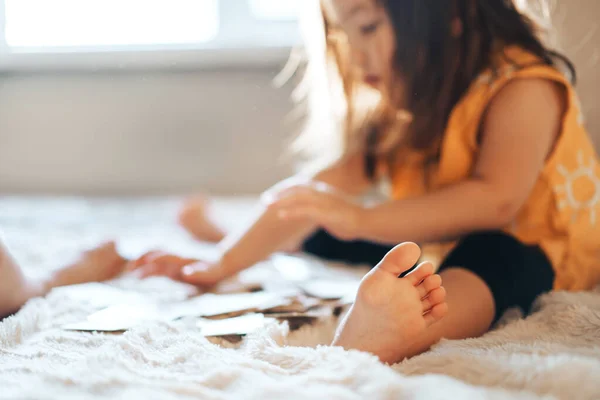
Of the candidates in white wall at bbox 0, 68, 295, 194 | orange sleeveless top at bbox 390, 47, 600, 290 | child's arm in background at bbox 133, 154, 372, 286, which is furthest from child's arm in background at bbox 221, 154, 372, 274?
white wall at bbox 0, 68, 295, 194

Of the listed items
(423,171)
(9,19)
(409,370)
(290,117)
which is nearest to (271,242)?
(423,171)

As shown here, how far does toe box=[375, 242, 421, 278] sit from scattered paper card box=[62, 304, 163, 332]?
22cm

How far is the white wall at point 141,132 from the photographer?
1.46 m

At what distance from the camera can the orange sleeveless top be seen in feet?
2.33

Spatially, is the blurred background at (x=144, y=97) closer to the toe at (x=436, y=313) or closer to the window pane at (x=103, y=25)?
the window pane at (x=103, y=25)

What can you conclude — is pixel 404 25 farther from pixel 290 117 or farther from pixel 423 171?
pixel 290 117

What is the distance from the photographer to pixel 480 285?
22.4 inches

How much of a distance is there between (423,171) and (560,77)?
0.24 metres

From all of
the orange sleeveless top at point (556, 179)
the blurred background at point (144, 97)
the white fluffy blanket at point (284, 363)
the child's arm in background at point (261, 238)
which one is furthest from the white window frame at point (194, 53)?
the white fluffy blanket at point (284, 363)

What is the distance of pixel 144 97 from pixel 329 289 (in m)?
1.00

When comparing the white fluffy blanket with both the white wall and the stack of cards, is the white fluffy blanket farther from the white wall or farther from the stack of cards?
the white wall

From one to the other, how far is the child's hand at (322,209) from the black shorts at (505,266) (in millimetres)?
117

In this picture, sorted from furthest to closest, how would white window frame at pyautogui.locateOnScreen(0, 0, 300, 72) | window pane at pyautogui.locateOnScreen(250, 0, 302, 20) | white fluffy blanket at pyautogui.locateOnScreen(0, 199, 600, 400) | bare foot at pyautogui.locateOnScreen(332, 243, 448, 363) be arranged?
1. window pane at pyautogui.locateOnScreen(250, 0, 302, 20)
2. white window frame at pyautogui.locateOnScreen(0, 0, 300, 72)
3. bare foot at pyautogui.locateOnScreen(332, 243, 448, 363)
4. white fluffy blanket at pyautogui.locateOnScreen(0, 199, 600, 400)

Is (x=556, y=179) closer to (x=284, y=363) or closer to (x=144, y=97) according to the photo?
(x=284, y=363)
